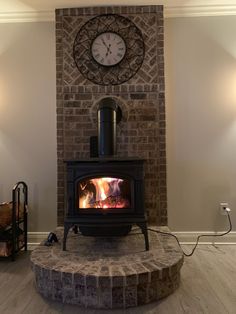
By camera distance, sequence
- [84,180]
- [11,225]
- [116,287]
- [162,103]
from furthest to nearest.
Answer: [162,103] < [11,225] < [84,180] < [116,287]

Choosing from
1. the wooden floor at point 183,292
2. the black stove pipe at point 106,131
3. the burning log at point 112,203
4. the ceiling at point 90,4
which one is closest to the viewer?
the wooden floor at point 183,292

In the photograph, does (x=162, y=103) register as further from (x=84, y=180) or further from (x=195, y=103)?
(x=84, y=180)

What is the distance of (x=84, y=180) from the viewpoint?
2.25m

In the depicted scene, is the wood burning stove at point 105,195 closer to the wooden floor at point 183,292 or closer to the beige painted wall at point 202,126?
the wooden floor at point 183,292

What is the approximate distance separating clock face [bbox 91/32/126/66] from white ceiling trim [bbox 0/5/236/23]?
0.57m

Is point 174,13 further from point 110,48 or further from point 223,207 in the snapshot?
point 223,207

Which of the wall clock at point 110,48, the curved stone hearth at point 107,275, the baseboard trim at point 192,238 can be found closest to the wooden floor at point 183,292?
the curved stone hearth at point 107,275

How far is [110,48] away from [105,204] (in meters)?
1.60

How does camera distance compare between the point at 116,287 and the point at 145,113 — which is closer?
the point at 116,287

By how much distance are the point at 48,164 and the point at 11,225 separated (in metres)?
0.70

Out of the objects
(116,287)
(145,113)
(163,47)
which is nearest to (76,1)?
(163,47)

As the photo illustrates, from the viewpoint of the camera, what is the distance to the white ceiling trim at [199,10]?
296cm

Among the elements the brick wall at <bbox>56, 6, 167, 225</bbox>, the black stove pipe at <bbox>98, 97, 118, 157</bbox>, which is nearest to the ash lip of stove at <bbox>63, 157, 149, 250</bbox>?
the black stove pipe at <bbox>98, 97, 118, 157</bbox>

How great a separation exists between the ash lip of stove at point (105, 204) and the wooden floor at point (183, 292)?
0.40 meters
